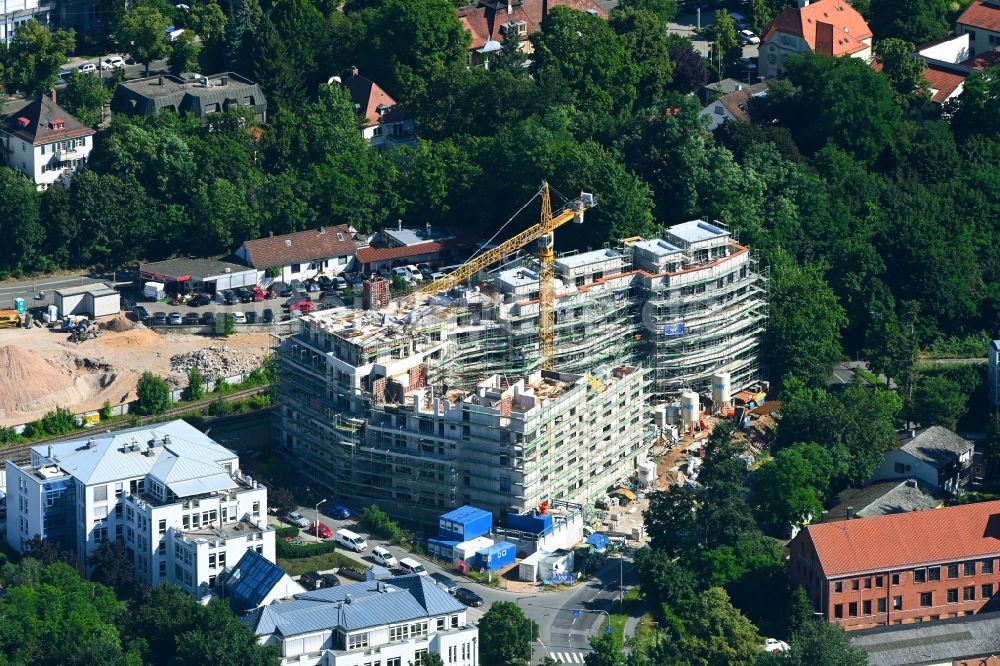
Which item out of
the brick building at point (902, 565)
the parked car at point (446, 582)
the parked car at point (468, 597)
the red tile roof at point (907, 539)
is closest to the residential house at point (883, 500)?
the red tile roof at point (907, 539)

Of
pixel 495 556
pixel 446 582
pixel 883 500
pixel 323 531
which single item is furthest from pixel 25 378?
pixel 883 500

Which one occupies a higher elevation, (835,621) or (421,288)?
(421,288)

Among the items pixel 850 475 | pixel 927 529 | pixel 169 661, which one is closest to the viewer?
pixel 169 661

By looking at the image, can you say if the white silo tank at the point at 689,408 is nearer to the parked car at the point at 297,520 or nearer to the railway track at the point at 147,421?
the railway track at the point at 147,421

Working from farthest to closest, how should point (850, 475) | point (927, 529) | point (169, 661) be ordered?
point (850, 475), point (927, 529), point (169, 661)

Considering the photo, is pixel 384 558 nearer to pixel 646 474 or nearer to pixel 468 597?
pixel 468 597

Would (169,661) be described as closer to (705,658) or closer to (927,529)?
(705,658)

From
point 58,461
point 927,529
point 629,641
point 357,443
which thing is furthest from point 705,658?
point 58,461

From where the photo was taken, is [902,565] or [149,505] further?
[902,565]
